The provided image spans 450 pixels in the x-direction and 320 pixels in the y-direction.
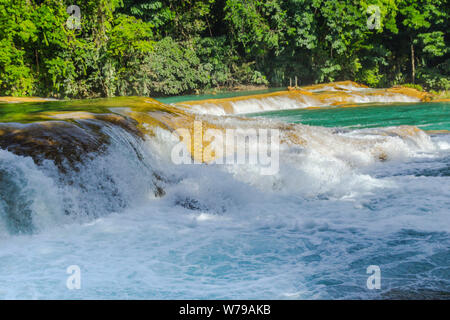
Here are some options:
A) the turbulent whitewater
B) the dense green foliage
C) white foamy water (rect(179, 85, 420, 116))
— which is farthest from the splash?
the turbulent whitewater

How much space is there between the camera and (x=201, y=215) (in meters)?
5.41

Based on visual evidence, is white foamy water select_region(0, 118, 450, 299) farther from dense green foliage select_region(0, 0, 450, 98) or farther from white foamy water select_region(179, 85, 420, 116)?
dense green foliage select_region(0, 0, 450, 98)

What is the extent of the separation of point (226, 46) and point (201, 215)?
77.8 ft

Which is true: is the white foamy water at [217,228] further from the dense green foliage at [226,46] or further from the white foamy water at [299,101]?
the dense green foliage at [226,46]

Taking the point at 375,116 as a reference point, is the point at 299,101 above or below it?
above

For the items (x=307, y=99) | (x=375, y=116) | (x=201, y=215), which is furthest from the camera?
(x=307, y=99)

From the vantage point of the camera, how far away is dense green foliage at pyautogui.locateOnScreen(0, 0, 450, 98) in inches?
763

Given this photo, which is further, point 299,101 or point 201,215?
point 299,101

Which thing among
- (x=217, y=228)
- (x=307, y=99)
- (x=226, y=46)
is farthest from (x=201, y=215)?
(x=226, y=46)

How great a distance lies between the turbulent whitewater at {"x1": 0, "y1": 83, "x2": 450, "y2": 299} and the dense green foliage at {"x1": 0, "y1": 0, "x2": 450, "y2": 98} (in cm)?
1266

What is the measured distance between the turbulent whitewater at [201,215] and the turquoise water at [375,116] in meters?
4.54

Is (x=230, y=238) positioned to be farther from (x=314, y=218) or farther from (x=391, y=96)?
(x=391, y=96)

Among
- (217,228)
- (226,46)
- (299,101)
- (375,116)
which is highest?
(226,46)

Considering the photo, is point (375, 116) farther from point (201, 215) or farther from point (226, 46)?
point (226, 46)
